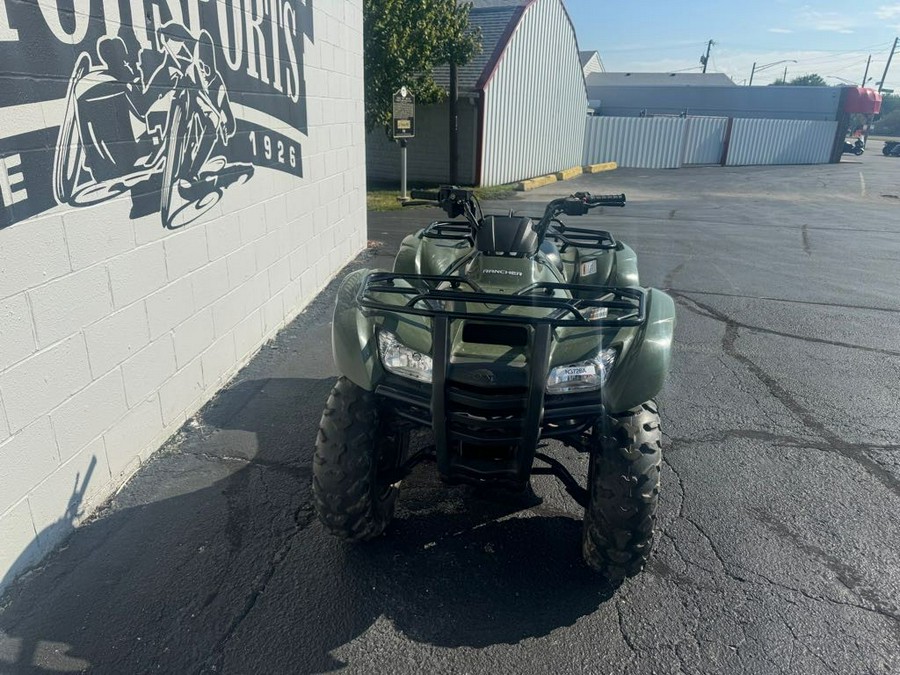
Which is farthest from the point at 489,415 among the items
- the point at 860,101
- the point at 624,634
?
the point at 860,101

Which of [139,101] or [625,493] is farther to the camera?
[139,101]

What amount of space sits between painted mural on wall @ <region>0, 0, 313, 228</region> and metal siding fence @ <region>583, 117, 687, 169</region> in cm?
1976

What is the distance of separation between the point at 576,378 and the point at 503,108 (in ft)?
48.9

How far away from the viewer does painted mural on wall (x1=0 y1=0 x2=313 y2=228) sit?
2.51m

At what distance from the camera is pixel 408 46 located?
13203mm

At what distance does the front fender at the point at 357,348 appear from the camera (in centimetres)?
255

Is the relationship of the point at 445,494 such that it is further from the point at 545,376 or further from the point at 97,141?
the point at 97,141

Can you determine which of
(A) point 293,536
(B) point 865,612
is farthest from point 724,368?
(A) point 293,536

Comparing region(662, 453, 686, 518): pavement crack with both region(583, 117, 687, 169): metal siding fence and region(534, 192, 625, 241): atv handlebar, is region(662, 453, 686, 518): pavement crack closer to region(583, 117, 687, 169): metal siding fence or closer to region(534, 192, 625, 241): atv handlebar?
region(534, 192, 625, 241): atv handlebar

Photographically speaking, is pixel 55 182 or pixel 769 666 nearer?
pixel 769 666

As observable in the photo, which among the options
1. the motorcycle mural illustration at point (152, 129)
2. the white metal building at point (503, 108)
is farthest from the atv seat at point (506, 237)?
the white metal building at point (503, 108)

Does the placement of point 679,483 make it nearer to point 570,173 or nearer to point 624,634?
point 624,634

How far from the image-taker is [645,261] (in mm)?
8945

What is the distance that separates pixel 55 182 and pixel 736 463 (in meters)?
3.75
